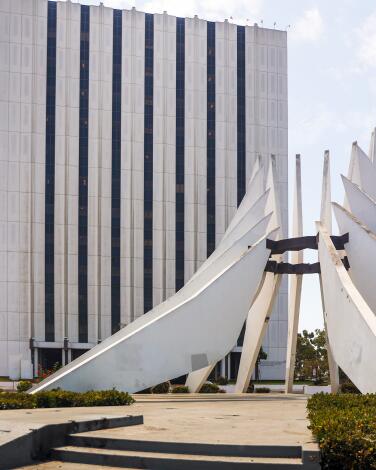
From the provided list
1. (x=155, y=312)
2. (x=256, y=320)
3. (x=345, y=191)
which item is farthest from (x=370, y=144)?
(x=155, y=312)

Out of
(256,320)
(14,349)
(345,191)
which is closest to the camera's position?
(345,191)

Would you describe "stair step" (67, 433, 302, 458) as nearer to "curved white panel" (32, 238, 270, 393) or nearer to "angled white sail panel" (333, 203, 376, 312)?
"curved white panel" (32, 238, 270, 393)

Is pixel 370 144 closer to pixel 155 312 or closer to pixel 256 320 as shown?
pixel 256 320

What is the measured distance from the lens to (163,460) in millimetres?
11352

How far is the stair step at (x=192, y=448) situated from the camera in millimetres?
11352

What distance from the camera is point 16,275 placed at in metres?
65.4

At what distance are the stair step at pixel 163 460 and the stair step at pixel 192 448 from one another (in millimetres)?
90

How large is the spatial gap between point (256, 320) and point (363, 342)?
1363cm

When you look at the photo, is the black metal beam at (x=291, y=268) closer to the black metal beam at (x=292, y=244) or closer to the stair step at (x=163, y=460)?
the black metal beam at (x=292, y=244)

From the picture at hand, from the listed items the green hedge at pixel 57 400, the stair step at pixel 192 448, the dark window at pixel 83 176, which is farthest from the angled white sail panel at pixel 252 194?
the dark window at pixel 83 176

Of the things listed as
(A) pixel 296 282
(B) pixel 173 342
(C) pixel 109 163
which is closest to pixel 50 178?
(C) pixel 109 163

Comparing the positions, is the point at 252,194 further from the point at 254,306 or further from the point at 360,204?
the point at 360,204

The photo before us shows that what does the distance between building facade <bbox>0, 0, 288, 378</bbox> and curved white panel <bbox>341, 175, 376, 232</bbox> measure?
118 feet

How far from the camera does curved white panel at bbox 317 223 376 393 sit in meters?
23.1
